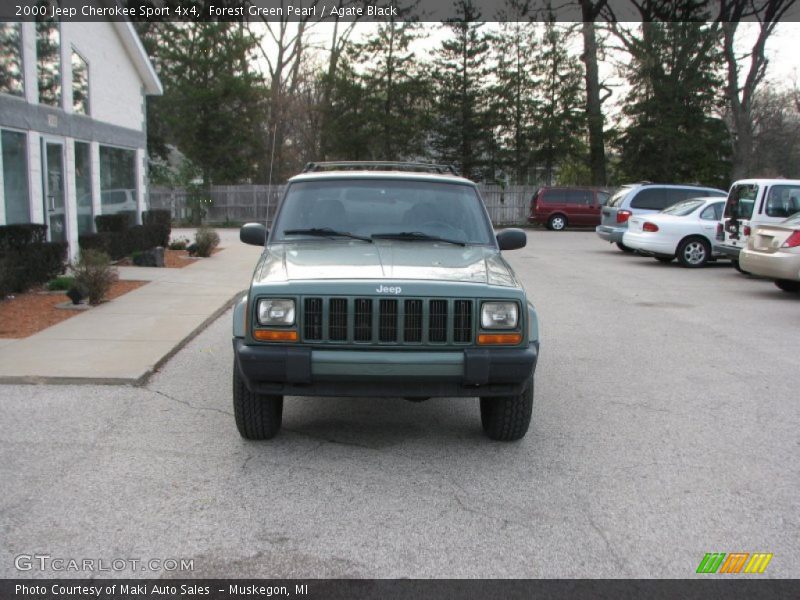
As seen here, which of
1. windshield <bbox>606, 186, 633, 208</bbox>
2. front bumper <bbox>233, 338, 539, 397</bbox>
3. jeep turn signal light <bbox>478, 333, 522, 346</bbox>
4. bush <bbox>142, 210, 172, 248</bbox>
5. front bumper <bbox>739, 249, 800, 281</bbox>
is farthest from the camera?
windshield <bbox>606, 186, 633, 208</bbox>

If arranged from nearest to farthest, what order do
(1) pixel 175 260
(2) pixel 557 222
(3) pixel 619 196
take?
(1) pixel 175 260, (3) pixel 619 196, (2) pixel 557 222

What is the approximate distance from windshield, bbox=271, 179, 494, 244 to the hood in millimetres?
208

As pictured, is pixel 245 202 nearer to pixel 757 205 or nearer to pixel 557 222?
pixel 557 222

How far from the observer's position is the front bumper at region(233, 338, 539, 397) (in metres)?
4.92

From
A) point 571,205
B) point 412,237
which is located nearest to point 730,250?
point 412,237

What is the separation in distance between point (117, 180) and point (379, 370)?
15.9m

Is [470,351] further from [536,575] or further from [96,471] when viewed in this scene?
[96,471]

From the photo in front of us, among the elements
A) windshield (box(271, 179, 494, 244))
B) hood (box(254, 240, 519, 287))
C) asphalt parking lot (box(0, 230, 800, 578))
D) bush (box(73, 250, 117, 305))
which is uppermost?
windshield (box(271, 179, 494, 244))

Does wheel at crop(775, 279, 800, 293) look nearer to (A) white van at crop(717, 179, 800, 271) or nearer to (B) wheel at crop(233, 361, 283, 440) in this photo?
(A) white van at crop(717, 179, 800, 271)

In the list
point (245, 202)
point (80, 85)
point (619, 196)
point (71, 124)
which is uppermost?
point (80, 85)

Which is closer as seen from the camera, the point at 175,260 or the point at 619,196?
the point at 175,260

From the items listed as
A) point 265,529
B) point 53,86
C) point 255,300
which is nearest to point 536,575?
point 265,529

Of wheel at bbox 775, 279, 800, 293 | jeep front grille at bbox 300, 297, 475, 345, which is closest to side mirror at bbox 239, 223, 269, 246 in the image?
jeep front grille at bbox 300, 297, 475, 345

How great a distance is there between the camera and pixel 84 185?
16734mm
